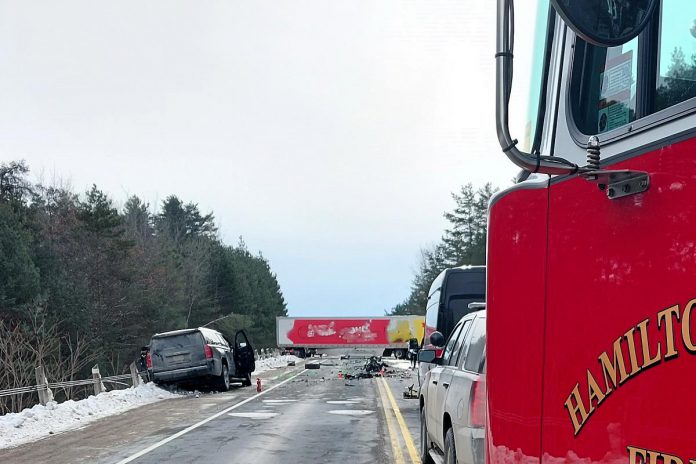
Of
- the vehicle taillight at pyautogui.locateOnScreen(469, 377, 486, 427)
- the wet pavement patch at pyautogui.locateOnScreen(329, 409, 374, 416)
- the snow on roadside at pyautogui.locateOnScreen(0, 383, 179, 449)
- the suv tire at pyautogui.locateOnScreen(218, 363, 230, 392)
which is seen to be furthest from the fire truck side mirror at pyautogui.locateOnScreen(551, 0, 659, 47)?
the suv tire at pyautogui.locateOnScreen(218, 363, 230, 392)

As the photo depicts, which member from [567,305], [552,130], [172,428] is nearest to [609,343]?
[567,305]

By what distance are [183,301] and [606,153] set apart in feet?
263

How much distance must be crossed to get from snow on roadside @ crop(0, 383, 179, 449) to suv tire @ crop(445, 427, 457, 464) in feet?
29.3

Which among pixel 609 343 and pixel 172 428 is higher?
pixel 609 343

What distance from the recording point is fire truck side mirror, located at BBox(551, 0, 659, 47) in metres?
2.24

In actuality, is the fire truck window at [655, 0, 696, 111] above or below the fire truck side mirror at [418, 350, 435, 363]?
above

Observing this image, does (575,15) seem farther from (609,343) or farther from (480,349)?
(480,349)

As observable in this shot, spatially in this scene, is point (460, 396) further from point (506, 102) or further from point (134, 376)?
point (134, 376)

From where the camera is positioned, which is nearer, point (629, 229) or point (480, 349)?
point (629, 229)

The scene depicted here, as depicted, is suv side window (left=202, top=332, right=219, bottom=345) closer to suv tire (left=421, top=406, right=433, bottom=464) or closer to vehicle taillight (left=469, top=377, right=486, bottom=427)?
suv tire (left=421, top=406, right=433, bottom=464)

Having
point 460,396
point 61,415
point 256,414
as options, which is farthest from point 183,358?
point 460,396

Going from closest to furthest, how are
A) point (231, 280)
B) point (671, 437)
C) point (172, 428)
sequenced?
point (671, 437) < point (172, 428) < point (231, 280)

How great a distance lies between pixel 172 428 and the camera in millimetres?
15133

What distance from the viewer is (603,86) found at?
2.70m
